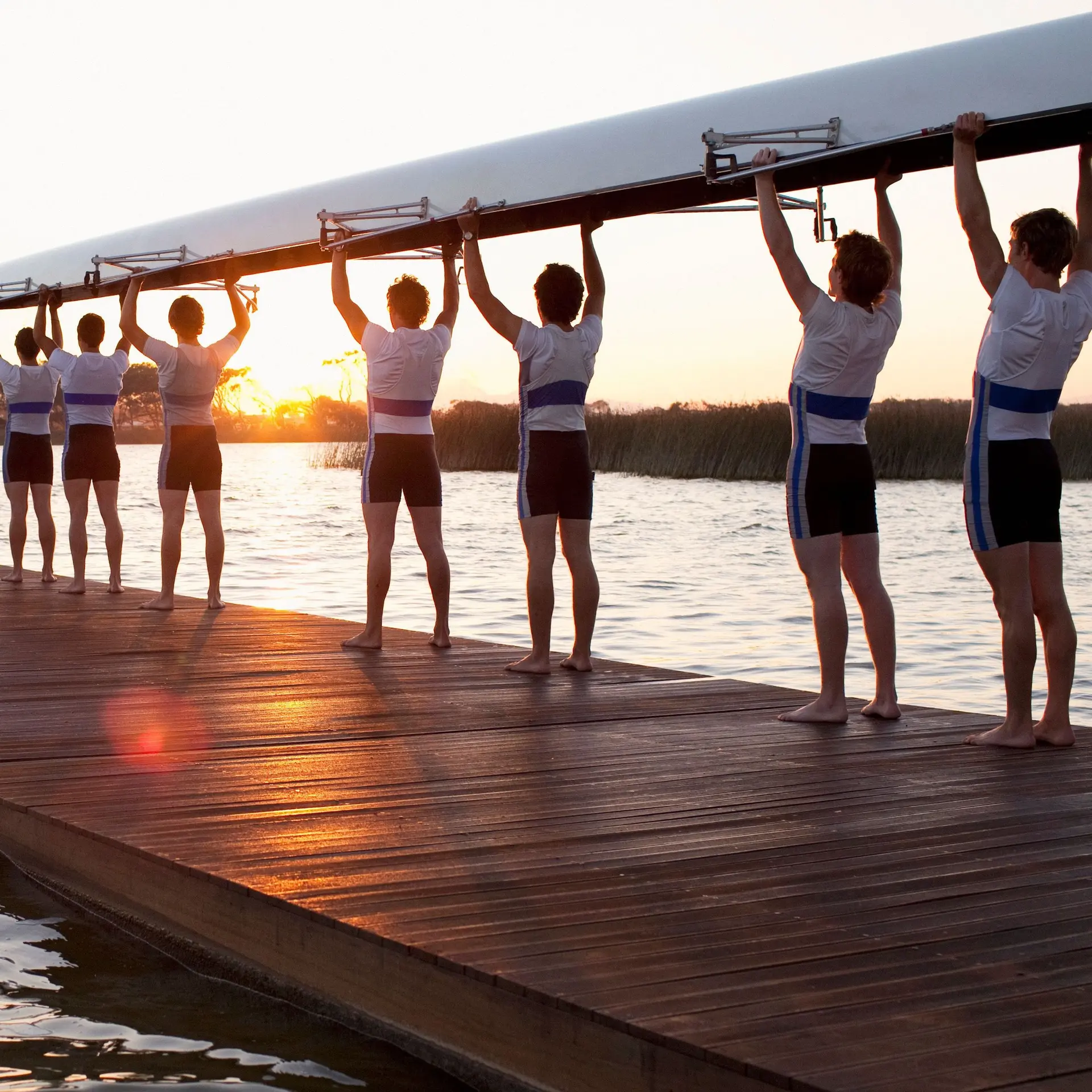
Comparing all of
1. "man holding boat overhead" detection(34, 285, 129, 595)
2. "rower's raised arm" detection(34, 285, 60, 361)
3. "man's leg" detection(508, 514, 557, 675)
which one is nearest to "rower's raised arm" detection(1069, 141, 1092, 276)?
"man's leg" detection(508, 514, 557, 675)

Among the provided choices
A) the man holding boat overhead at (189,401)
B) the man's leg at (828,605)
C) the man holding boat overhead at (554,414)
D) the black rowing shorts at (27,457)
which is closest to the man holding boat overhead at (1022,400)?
the man's leg at (828,605)

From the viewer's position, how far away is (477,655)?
647 centimetres

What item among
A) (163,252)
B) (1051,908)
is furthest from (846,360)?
(163,252)

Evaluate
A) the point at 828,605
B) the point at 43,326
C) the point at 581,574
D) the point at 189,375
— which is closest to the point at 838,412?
the point at 828,605

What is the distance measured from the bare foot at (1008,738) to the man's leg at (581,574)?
1.70 m

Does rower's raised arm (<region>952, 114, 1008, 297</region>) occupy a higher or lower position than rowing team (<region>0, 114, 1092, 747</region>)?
higher

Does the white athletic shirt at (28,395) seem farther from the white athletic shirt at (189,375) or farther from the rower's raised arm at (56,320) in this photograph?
the white athletic shirt at (189,375)

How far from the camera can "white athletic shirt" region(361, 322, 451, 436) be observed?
6.12 m

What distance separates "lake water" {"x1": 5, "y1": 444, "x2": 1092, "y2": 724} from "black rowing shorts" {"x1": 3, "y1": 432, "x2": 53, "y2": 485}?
2720mm

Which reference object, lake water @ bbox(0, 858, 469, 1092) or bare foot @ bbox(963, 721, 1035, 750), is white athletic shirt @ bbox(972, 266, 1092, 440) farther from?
lake water @ bbox(0, 858, 469, 1092)

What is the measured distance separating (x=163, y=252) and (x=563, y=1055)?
253 inches

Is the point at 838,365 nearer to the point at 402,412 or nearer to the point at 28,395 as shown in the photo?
the point at 402,412

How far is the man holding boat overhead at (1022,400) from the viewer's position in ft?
13.3

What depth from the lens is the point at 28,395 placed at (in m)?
8.96
